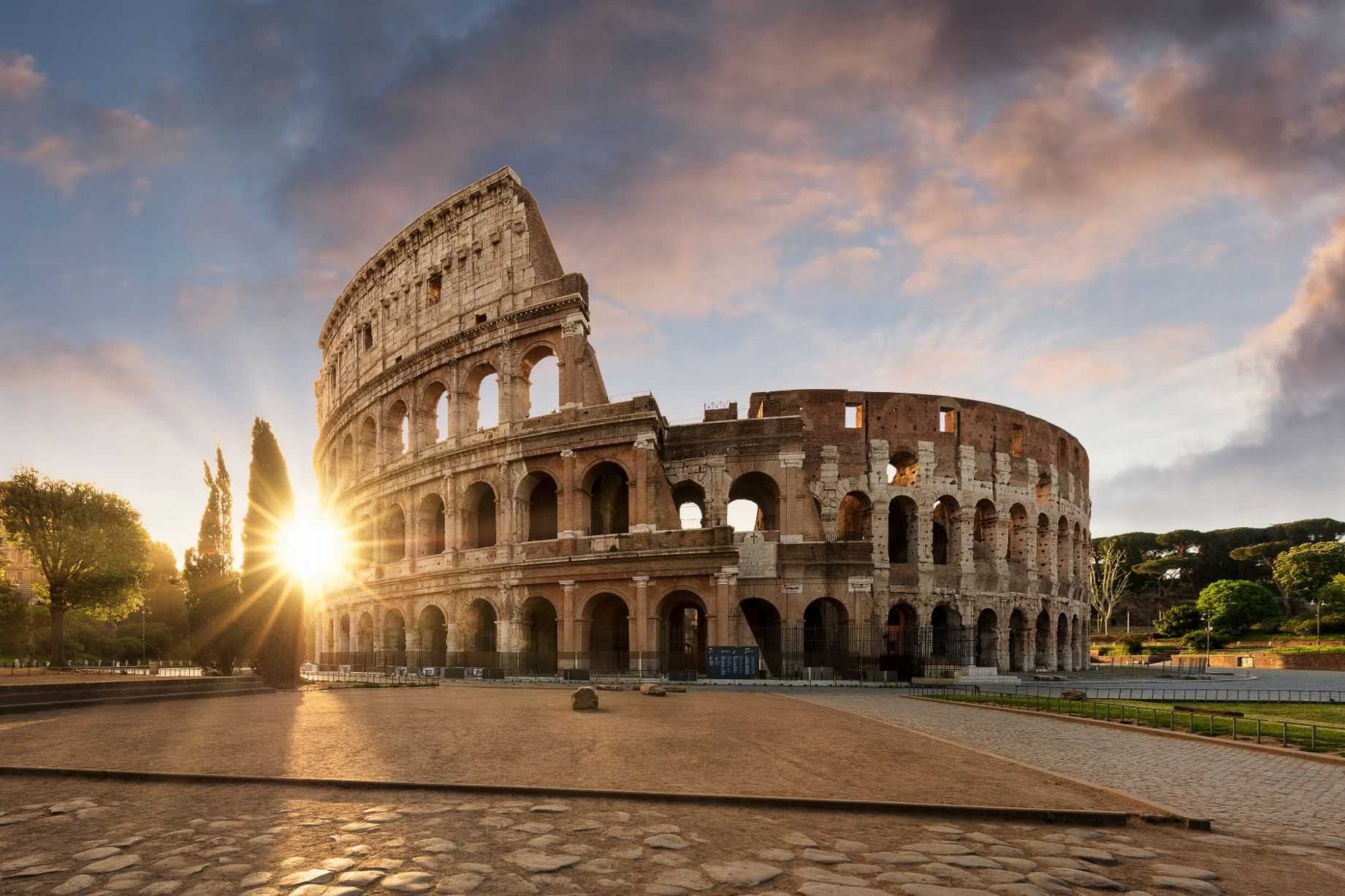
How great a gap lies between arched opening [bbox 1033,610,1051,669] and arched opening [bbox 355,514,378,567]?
3322cm

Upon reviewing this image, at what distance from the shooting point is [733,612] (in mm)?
26828

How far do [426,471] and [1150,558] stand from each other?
3469 inches

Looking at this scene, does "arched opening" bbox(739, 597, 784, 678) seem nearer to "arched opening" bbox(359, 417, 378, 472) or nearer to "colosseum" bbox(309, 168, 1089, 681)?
"colosseum" bbox(309, 168, 1089, 681)

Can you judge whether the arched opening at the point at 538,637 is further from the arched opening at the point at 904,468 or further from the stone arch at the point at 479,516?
the arched opening at the point at 904,468

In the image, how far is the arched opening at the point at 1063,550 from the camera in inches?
1606

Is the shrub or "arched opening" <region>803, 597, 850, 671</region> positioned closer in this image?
"arched opening" <region>803, 597, 850, 671</region>

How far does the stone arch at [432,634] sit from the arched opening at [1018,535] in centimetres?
2690

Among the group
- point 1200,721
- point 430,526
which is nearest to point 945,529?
point 1200,721

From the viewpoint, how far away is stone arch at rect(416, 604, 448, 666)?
32.1 meters

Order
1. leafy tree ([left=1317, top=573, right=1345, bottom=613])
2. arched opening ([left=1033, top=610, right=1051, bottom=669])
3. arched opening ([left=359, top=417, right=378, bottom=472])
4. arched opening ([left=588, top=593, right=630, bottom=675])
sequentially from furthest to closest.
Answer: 1. leafy tree ([left=1317, top=573, right=1345, bottom=613])
2. arched opening ([left=359, top=417, right=378, bottom=472])
3. arched opening ([left=1033, top=610, right=1051, bottom=669])
4. arched opening ([left=588, top=593, right=630, bottom=675])

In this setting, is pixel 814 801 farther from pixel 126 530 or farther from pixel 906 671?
pixel 126 530

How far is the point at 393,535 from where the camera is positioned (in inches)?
1462

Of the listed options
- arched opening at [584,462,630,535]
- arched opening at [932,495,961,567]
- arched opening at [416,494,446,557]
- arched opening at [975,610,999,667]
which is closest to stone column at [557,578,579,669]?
arched opening at [584,462,630,535]

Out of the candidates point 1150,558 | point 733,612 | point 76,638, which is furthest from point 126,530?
point 1150,558
